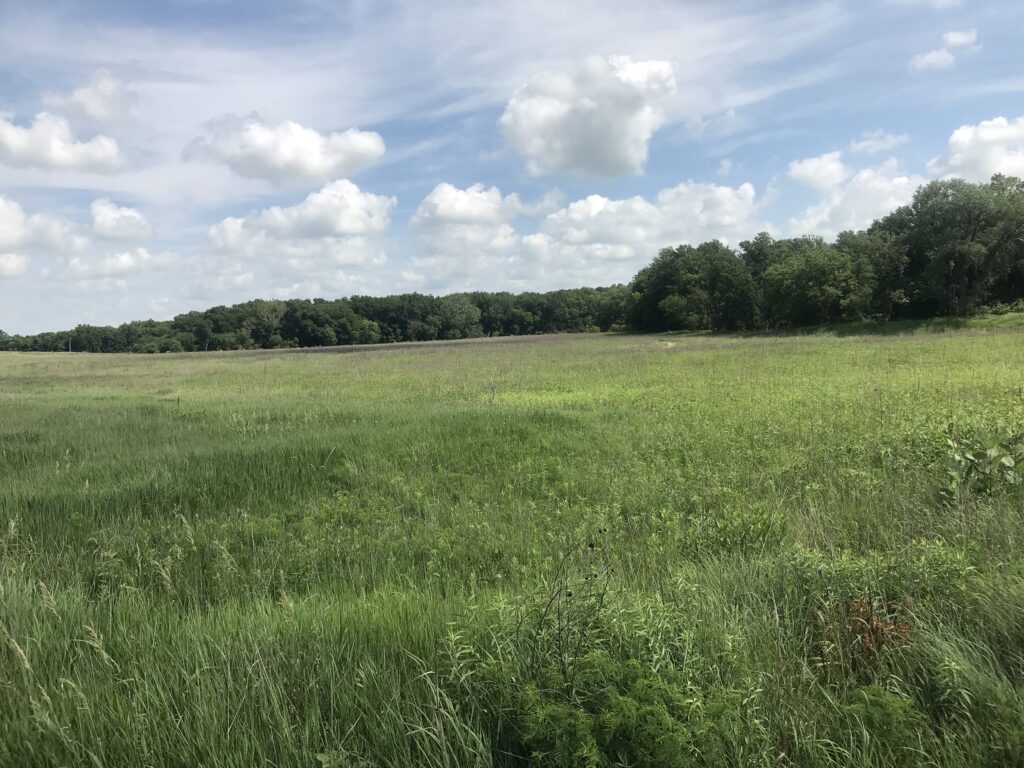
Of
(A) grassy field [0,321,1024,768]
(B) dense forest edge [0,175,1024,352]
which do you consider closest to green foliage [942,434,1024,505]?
(A) grassy field [0,321,1024,768]

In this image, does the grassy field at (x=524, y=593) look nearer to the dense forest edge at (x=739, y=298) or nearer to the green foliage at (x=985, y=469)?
the green foliage at (x=985, y=469)

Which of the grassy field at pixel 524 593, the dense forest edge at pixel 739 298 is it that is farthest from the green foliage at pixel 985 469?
the dense forest edge at pixel 739 298

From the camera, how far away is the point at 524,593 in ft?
11.8

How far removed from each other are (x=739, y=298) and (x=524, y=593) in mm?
87163

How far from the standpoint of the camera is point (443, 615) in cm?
349

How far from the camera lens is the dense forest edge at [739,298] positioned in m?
50.5

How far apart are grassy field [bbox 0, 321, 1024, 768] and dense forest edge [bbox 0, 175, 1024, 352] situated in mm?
51490

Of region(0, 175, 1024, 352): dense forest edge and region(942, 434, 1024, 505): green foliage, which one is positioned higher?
region(0, 175, 1024, 352): dense forest edge

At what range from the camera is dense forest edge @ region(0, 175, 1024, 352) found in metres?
50.5

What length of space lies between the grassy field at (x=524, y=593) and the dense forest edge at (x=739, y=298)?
169ft

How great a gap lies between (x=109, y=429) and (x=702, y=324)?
88.2m

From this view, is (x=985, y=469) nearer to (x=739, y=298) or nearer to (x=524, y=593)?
(x=524, y=593)

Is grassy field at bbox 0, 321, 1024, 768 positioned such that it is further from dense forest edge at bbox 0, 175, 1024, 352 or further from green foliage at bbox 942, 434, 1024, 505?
dense forest edge at bbox 0, 175, 1024, 352

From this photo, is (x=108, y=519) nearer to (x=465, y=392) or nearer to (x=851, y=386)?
(x=465, y=392)
